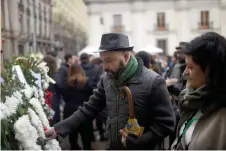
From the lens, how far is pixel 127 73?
2.54m

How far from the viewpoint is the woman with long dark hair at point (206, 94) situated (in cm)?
168

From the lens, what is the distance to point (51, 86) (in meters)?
5.64

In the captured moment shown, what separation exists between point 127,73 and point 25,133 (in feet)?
2.94

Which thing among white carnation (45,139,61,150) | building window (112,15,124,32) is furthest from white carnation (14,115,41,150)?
building window (112,15,124,32)

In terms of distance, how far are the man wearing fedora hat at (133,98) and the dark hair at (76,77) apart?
2796 mm

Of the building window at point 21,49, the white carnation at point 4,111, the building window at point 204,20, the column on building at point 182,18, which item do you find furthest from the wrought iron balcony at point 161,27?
the white carnation at point 4,111

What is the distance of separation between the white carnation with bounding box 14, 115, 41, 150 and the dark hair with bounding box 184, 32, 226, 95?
0.94 metres

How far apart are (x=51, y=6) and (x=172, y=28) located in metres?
29.0

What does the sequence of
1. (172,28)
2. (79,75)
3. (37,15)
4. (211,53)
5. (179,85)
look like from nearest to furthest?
1. (211,53)
2. (37,15)
3. (179,85)
4. (79,75)
5. (172,28)

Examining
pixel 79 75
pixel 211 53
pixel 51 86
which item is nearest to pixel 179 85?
pixel 79 75

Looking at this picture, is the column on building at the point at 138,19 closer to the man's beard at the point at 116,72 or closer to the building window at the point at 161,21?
the building window at the point at 161,21

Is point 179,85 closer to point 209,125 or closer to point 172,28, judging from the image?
point 209,125

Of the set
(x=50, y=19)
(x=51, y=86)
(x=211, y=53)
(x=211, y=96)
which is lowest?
(x=51, y=86)

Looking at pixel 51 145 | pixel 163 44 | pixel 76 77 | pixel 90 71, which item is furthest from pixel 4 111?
pixel 163 44
